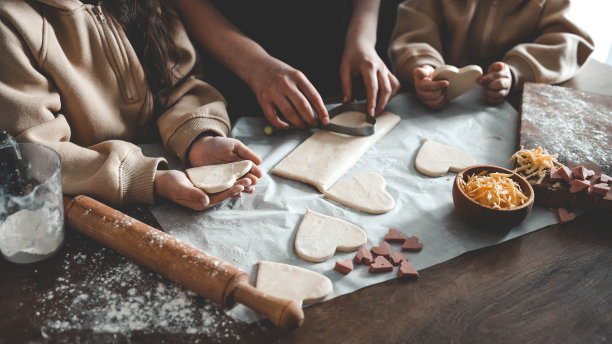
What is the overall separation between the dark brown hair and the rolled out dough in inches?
15.9

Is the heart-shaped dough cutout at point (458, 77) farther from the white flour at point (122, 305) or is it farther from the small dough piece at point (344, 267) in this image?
the white flour at point (122, 305)

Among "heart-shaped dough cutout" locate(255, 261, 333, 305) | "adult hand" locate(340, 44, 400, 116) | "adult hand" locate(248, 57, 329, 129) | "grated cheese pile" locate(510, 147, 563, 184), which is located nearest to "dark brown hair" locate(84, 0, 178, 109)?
"adult hand" locate(248, 57, 329, 129)

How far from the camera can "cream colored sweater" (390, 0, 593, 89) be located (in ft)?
4.71

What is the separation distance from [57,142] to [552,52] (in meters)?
1.45

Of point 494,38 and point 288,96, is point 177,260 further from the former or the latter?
A: point 494,38

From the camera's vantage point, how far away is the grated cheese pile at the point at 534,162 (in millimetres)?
1011

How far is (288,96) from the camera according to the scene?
1.22m

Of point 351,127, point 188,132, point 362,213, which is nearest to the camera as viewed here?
point 362,213

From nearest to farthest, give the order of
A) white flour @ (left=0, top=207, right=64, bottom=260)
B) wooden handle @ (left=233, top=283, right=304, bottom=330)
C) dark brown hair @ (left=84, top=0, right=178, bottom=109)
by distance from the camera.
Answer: wooden handle @ (left=233, top=283, right=304, bottom=330)
white flour @ (left=0, top=207, right=64, bottom=260)
dark brown hair @ (left=84, top=0, right=178, bottom=109)

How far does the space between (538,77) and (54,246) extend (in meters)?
1.42

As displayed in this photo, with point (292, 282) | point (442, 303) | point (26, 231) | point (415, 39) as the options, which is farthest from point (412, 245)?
point (415, 39)

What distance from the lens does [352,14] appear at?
1.57m

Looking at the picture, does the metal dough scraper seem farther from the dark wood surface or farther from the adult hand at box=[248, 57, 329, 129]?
the dark wood surface

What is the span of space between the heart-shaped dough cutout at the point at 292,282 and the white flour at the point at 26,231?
15.2 inches
